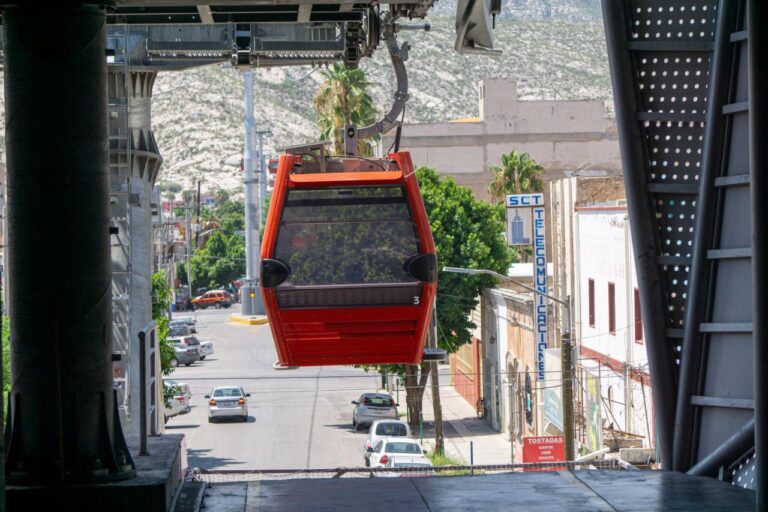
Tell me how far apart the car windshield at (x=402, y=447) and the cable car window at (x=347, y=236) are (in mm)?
18756

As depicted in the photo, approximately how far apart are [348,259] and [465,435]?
103ft

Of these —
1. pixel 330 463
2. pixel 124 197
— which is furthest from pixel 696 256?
pixel 330 463

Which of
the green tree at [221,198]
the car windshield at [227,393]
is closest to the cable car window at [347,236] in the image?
the car windshield at [227,393]

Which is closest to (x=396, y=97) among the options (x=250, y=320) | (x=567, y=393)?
(x=567, y=393)

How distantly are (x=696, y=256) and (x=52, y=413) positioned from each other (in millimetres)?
5003

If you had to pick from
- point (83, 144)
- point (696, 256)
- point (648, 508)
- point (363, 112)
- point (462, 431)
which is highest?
point (363, 112)

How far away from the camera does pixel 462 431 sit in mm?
46875

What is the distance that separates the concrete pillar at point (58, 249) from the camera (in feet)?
26.9

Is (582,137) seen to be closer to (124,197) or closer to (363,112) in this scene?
(363,112)

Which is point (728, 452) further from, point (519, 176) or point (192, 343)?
point (519, 176)

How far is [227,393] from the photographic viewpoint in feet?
146

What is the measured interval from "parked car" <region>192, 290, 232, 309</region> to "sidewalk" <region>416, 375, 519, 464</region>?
4739cm

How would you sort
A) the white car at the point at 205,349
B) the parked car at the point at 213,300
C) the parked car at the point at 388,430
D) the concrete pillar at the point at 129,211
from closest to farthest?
the concrete pillar at the point at 129,211 < the parked car at the point at 388,430 < the white car at the point at 205,349 < the parked car at the point at 213,300

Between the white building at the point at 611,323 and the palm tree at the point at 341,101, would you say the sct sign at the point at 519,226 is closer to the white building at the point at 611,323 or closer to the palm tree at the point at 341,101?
the white building at the point at 611,323
